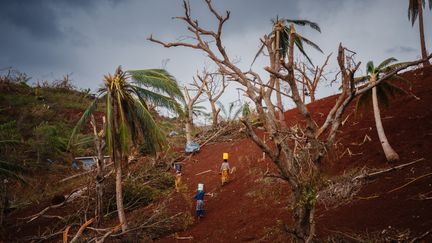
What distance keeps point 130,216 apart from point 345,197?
7.57 meters

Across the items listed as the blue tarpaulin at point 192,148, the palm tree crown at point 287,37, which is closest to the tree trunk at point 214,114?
the blue tarpaulin at point 192,148

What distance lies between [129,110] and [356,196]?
22.8 feet

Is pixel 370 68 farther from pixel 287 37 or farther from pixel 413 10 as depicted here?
pixel 413 10

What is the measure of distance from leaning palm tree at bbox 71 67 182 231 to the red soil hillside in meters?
2.80

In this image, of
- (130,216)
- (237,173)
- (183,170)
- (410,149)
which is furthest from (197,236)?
(183,170)

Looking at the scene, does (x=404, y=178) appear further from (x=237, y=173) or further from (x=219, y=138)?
(x=219, y=138)

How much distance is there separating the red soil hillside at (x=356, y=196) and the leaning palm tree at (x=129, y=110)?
280 cm

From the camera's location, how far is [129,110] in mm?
10305

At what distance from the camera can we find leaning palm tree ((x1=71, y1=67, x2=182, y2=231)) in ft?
31.7

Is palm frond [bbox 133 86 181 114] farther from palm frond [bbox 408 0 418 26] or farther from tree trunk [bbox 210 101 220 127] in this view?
palm frond [bbox 408 0 418 26]

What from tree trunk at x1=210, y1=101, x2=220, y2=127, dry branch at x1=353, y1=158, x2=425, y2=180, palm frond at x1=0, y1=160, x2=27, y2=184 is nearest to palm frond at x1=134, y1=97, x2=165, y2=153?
palm frond at x1=0, y1=160, x2=27, y2=184

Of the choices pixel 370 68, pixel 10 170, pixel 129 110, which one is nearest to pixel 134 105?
pixel 129 110

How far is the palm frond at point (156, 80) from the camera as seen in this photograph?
10.3 m

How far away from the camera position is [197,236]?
8984 millimetres
